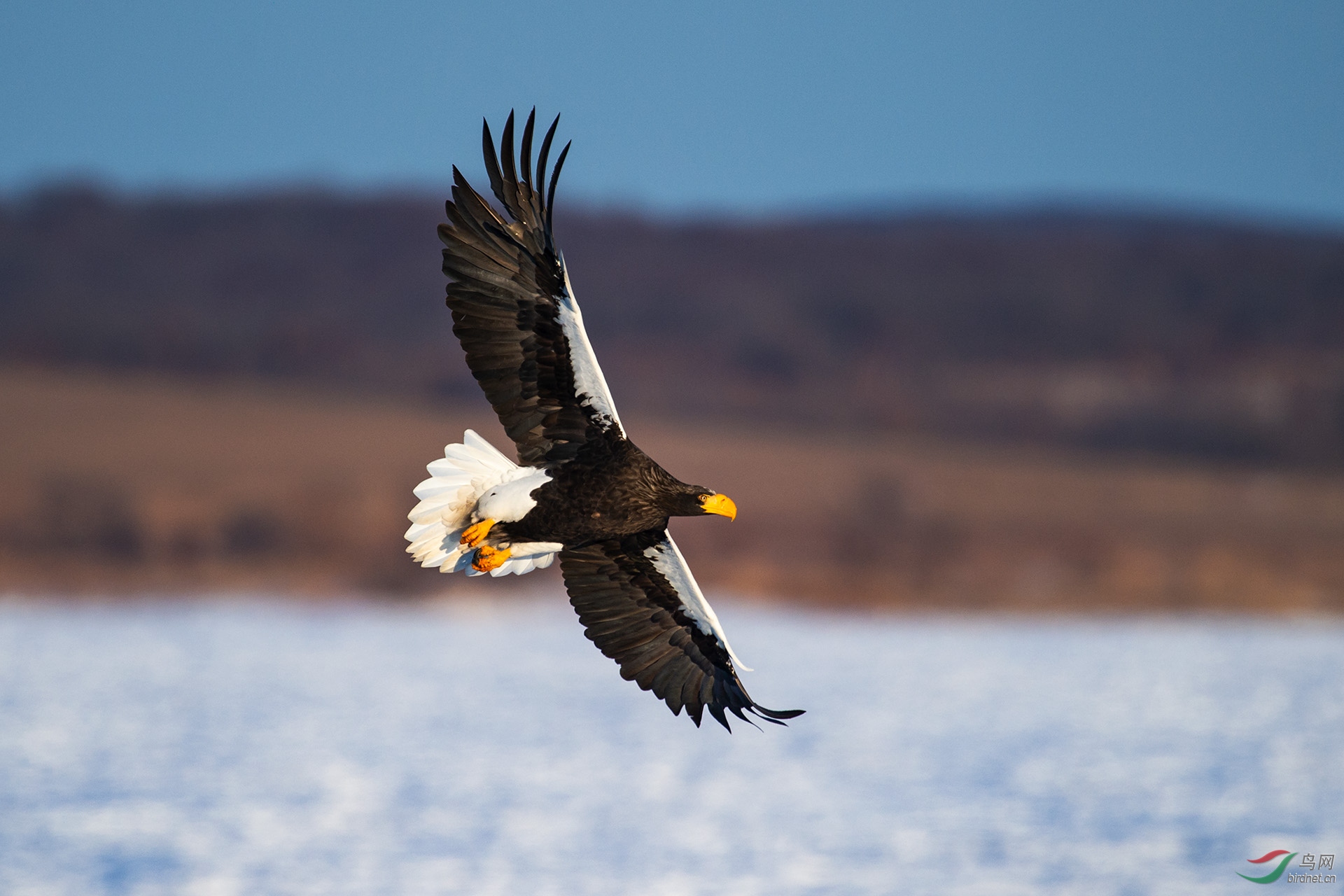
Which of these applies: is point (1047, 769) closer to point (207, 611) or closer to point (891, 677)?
point (891, 677)

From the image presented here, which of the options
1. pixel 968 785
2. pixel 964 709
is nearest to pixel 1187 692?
pixel 964 709

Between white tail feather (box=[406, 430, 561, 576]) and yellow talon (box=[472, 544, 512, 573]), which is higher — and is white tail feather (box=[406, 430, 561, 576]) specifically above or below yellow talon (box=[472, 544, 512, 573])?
above

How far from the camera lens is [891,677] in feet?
109

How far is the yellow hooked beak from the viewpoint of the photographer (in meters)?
6.39

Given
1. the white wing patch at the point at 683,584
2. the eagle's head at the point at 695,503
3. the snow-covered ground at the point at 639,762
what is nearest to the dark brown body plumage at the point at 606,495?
the eagle's head at the point at 695,503

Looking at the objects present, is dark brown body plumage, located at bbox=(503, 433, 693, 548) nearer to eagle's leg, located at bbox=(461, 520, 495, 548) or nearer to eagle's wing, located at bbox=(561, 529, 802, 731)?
eagle's leg, located at bbox=(461, 520, 495, 548)

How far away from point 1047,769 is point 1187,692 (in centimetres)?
819

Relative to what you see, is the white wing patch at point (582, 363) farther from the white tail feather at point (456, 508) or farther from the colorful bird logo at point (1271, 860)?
the colorful bird logo at point (1271, 860)

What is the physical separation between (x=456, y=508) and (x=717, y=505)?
140cm

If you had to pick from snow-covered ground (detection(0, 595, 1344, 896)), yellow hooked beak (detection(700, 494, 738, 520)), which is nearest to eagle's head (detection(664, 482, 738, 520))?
yellow hooked beak (detection(700, 494, 738, 520))

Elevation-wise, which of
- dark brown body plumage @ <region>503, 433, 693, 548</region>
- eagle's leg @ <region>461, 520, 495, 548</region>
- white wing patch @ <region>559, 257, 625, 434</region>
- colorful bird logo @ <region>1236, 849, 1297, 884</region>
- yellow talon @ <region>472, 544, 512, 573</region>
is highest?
colorful bird logo @ <region>1236, 849, 1297, 884</region>

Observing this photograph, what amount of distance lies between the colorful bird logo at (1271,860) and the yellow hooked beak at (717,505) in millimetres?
13603

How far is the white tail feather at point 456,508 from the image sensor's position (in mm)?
6875

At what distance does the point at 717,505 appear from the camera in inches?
253
